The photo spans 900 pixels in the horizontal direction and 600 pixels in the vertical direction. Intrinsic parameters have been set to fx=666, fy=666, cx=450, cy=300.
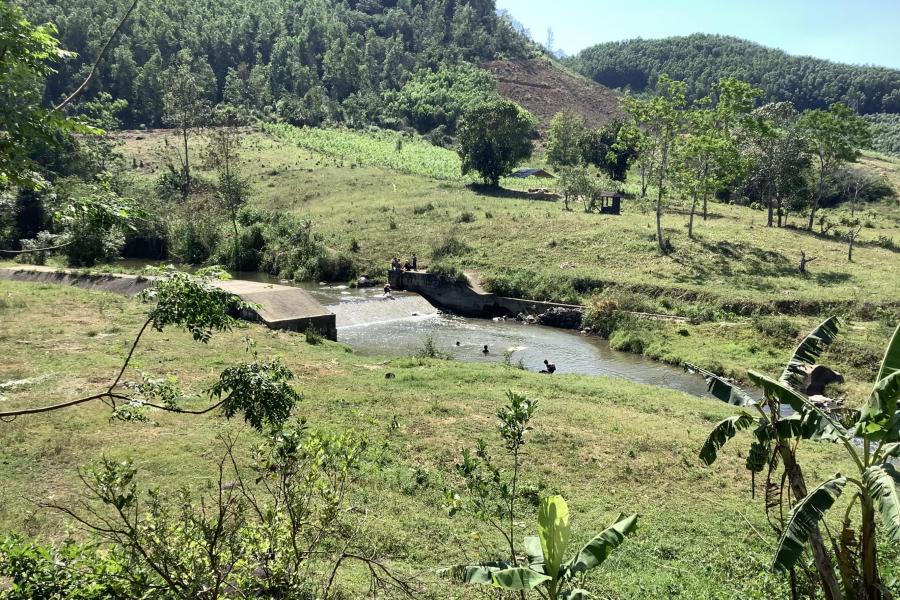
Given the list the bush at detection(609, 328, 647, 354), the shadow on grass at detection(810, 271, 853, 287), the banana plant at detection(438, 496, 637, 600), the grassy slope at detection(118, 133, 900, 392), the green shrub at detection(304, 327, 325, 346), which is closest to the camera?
the banana plant at detection(438, 496, 637, 600)

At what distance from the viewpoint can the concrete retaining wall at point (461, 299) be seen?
34812mm

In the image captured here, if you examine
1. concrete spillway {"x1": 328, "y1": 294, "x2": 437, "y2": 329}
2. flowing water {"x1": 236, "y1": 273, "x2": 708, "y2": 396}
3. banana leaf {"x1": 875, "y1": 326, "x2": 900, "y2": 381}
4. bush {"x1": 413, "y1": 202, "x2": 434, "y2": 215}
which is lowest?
flowing water {"x1": 236, "y1": 273, "x2": 708, "y2": 396}

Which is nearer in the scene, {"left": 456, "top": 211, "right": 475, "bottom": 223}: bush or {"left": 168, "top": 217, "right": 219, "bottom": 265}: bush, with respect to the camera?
{"left": 168, "top": 217, "right": 219, "bottom": 265}: bush

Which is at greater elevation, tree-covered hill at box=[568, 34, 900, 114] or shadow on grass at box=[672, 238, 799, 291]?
tree-covered hill at box=[568, 34, 900, 114]

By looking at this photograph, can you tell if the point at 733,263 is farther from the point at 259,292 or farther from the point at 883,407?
the point at 883,407

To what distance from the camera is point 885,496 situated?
5.67m

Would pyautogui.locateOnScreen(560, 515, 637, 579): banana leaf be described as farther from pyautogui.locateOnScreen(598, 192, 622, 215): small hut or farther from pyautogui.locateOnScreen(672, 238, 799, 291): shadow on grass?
pyautogui.locateOnScreen(598, 192, 622, 215): small hut

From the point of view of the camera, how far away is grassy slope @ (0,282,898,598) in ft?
33.1

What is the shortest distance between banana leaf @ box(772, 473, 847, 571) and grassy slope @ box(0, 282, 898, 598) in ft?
7.42

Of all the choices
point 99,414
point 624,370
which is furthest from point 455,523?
point 624,370

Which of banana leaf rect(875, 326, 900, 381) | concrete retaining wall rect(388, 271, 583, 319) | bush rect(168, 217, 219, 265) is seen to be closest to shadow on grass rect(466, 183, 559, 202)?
concrete retaining wall rect(388, 271, 583, 319)

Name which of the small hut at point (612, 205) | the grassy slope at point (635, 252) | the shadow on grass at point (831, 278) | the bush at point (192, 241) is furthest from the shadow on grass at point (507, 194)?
the shadow on grass at point (831, 278)

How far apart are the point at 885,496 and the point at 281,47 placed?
431 feet

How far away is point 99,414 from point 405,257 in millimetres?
28768
